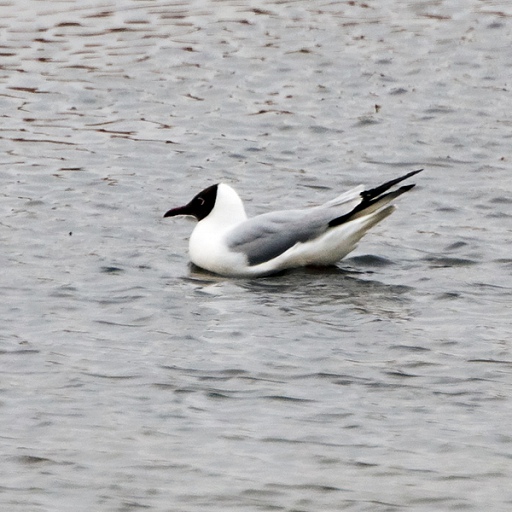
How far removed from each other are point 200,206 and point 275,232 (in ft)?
2.36

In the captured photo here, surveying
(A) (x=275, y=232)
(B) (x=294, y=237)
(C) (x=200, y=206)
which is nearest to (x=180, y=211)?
(C) (x=200, y=206)

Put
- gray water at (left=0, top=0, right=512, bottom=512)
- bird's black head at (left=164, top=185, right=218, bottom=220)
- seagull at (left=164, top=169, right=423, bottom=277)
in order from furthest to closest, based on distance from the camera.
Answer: bird's black head at (left=164, top=185, right=218, bottom=220)
seagull at (left=164, top=169, right=423, bottom=277)
gray water at (left=0, top=0, right=512, bottom=512)

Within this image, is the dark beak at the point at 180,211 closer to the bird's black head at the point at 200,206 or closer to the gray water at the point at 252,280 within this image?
the bird's black head at the point at 200,206

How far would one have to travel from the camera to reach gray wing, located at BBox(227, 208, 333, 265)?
33.3 feet

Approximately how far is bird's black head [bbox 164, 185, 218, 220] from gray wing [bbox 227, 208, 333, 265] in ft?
1.21

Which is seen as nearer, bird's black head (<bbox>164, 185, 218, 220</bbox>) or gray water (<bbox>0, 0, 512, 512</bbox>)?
gray water (<bbox>0, 0, 512, 512</bbox>)

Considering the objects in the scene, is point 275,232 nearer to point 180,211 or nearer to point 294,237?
point 294,237

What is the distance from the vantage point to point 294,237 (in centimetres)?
1017

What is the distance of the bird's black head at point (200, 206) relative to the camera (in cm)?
1060

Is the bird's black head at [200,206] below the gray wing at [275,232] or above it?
above

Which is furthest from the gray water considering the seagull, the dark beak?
the dark beak

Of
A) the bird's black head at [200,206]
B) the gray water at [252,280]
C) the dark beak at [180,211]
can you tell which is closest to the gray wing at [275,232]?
the gray water at [252,280]

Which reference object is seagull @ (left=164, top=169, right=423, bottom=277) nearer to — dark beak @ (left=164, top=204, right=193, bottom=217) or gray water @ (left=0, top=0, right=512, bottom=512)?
gray water @ (left=0, top=0, right=512, bottom=512)

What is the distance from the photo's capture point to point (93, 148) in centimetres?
1300
